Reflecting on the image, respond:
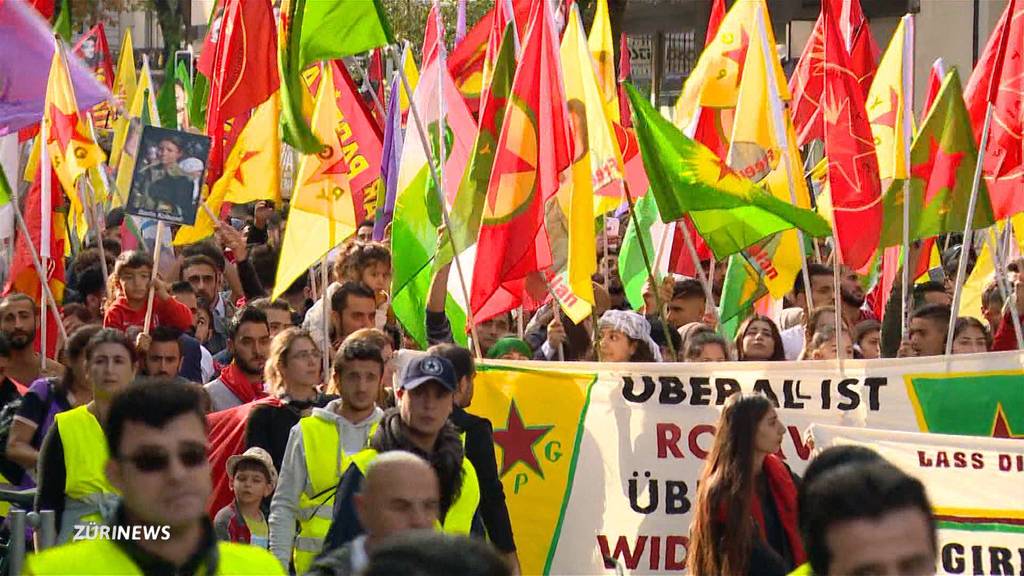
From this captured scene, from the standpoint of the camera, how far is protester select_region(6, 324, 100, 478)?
22.1ft

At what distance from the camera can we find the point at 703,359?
8.44 m

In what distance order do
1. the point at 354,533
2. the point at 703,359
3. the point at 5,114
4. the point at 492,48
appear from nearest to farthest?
the point at 354,533, the point at 703,359, the point at 5,114, the point at 492,48

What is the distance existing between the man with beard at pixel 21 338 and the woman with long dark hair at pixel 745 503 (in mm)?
4035

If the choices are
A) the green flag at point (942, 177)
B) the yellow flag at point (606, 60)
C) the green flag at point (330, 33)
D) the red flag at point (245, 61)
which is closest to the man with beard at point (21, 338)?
the green flag at point (330, 33)

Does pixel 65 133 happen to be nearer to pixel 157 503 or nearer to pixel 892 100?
pixel 892 100

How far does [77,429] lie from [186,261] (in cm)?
619

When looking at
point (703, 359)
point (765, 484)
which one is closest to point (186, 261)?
point (703, 359)

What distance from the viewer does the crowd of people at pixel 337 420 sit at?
3221 mm

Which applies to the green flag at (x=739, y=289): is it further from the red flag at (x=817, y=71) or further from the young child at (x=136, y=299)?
the red flag at (x=817, y=71)

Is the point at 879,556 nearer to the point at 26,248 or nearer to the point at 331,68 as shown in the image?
the point at 331,68

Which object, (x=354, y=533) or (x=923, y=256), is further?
(x=923, y=256)

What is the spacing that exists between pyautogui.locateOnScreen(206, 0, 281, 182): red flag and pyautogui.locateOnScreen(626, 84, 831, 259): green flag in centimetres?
330

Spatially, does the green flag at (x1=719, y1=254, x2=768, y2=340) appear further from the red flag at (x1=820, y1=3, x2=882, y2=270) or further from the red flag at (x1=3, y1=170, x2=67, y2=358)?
the red flag at (x1=3, y1=170, x2=67, y2=358)

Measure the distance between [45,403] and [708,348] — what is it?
3.05m
